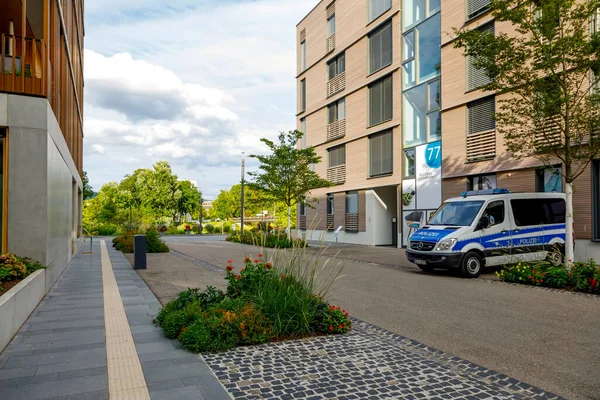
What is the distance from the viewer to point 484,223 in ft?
39.7

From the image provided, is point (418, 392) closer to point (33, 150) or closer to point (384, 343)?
point (384, 343)

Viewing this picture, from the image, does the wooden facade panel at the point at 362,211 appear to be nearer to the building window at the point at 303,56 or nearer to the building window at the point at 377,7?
the building window at the point at 377,7

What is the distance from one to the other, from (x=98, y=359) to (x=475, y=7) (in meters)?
19.5

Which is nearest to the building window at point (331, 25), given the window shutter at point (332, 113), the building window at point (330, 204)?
the window shutter at point (332, 113)

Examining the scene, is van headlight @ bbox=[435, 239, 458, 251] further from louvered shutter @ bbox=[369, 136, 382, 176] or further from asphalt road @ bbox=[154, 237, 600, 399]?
louvered shutter @ bbox=[369, 136, 382, 176]

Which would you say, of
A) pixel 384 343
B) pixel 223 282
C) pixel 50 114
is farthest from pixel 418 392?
pixel 50 114

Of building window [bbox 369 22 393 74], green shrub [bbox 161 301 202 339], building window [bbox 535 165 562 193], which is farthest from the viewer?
building window [bbox 369 22 393 74]

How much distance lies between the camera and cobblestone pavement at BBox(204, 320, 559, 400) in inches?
154

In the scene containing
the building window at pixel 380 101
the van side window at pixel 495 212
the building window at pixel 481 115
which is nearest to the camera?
the van side window at pixel 495 212

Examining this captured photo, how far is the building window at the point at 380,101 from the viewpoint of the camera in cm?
2461

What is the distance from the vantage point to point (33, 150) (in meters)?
8.59

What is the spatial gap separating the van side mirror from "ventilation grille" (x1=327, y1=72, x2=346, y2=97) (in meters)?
18.4

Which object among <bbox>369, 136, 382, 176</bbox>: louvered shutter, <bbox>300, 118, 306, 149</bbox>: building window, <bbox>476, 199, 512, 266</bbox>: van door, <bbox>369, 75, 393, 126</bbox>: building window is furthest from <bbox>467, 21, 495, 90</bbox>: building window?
<bbox>300, 118, 306, 149</bbox>: building window

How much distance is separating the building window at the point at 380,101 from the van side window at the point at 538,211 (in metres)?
12.4
